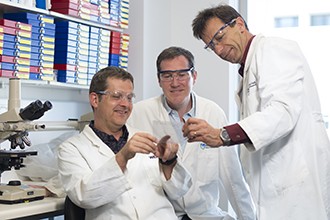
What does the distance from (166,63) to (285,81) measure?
0.89 m

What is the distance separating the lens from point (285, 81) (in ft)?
6.67

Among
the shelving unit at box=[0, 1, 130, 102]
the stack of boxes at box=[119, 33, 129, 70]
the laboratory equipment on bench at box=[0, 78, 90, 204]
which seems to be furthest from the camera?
the stack of boxes at box=[119, 33, 129, 70]

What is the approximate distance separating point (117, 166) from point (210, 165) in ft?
2.85

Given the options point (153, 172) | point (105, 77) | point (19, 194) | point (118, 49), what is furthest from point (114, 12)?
point (19, 194)

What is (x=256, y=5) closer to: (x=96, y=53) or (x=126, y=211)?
(x=96, y=53)

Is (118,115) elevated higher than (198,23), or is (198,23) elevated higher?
(198,23)

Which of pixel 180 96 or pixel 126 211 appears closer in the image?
pixel 126 211

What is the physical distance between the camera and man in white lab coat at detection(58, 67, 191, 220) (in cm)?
205

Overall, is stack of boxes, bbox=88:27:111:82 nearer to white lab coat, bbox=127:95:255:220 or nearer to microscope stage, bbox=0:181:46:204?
white lab coat, bbox=127:95:255:220

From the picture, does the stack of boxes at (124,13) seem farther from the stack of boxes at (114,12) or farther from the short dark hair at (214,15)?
the short dark hair at (214,15)

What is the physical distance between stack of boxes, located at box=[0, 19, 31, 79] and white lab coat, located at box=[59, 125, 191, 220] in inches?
25.7

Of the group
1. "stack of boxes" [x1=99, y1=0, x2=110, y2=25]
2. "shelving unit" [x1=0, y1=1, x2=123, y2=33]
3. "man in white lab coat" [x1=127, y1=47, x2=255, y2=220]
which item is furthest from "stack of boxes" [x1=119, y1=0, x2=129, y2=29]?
"man in white lab coat" [x1=127, y1=47, x2=255, y2=220]

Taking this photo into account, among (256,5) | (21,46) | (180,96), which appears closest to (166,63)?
(180,96)

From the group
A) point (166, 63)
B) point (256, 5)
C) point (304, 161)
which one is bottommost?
point (304, 161)
